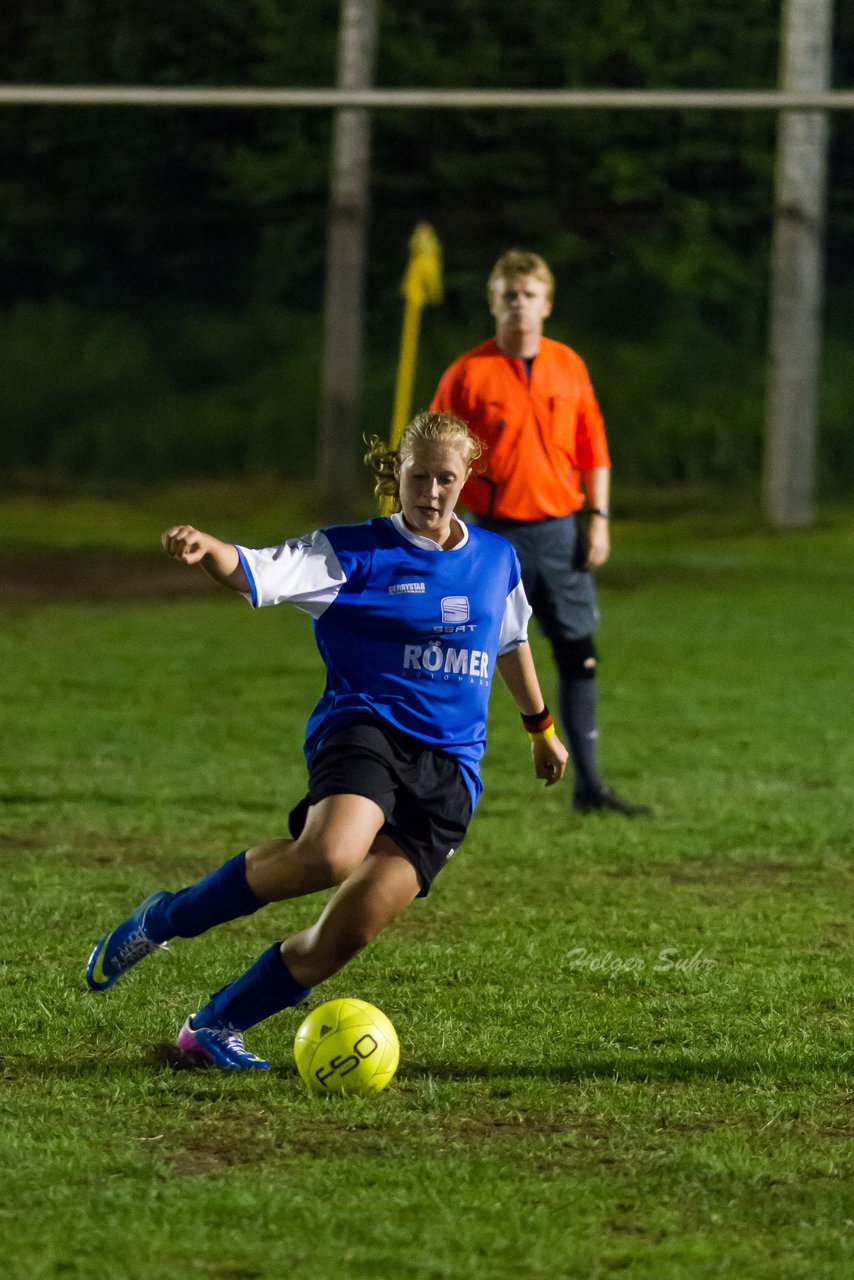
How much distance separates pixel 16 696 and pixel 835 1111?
6734mm

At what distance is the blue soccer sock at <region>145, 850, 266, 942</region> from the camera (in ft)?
14.1

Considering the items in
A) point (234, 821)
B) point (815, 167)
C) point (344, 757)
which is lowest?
point (234, 821)

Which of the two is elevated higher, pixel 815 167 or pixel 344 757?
pixel 815 167

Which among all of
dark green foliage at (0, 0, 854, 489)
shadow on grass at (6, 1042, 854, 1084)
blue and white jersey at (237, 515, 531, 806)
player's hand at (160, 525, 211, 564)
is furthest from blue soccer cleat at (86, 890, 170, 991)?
dark green foliage at (0, 0, 854, 489)

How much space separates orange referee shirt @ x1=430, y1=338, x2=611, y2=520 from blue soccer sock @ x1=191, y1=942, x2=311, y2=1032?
295 cm

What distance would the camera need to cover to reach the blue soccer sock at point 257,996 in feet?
14.1

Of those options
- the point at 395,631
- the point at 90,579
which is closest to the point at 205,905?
the point at 395,631

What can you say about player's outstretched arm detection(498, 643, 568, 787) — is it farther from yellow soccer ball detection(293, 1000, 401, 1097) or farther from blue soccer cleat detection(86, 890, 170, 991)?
blue soccer cleat detection(86, 890, 170, 991)

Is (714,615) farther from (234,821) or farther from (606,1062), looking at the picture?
(606,1062)

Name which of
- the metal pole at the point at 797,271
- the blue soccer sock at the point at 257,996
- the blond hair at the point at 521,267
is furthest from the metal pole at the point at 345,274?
the blue soccer sock at the point at 257,996

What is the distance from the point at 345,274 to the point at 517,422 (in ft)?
39.9

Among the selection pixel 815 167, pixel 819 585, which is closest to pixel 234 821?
pixel 819 585

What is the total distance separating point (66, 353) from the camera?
107 ft

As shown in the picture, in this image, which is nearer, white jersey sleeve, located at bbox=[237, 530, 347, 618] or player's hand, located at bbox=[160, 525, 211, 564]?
player's hand, located at bbox=[160, 525, 211, 564]
